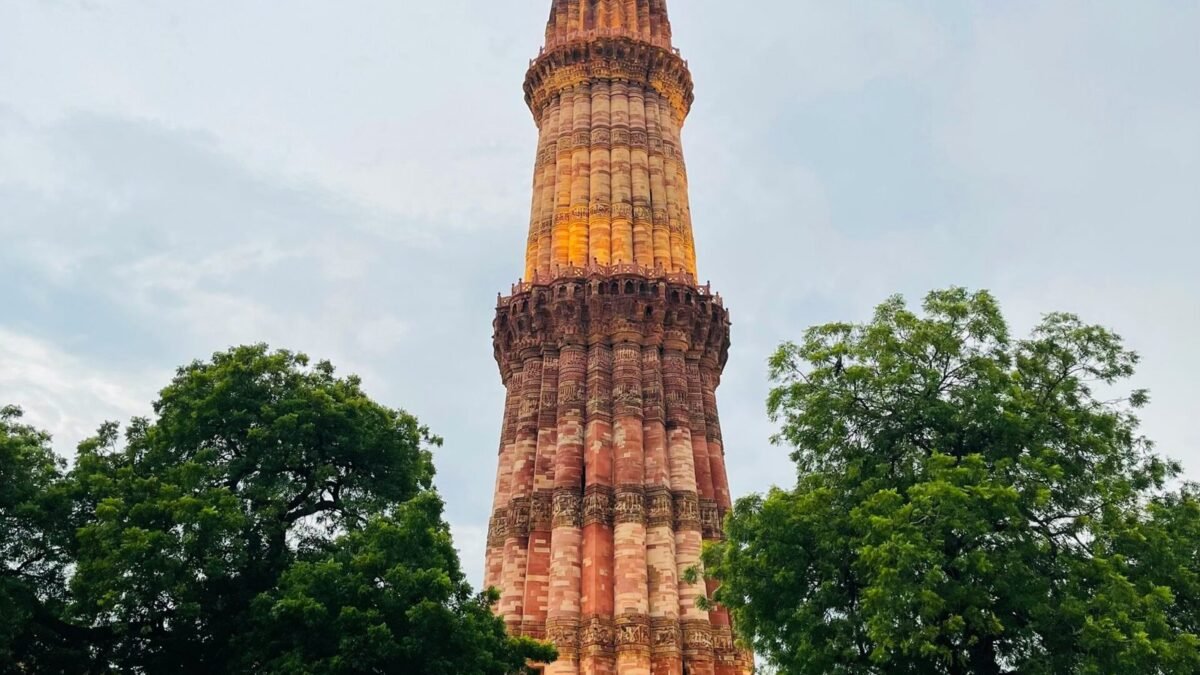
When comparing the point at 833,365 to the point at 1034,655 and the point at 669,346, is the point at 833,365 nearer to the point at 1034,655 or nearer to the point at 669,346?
the point at 1034,655

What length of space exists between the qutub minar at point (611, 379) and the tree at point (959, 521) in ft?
31.3

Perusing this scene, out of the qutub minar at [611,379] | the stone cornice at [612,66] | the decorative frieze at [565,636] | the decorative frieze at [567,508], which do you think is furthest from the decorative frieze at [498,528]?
the stone cornice at [612,66]

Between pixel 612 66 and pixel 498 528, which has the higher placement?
pixel 612 66

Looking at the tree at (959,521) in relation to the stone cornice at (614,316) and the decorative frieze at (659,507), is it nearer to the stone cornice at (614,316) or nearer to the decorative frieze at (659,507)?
the decorative frieze at (659,507)

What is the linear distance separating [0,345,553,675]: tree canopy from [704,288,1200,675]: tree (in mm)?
5166

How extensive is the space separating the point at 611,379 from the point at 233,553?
15995mm

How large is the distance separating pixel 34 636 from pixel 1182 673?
1739cm

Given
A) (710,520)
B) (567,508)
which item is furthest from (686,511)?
(567,508)

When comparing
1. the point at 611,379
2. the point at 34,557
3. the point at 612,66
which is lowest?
the point at 34,557

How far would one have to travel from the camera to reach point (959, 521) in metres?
13.7

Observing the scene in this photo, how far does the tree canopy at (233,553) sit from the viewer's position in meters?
15.7

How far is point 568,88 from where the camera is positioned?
39625mm

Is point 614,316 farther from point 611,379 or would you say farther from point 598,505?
point 598,505

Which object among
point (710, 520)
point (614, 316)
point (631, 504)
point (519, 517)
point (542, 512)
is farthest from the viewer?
point (614, 316)
